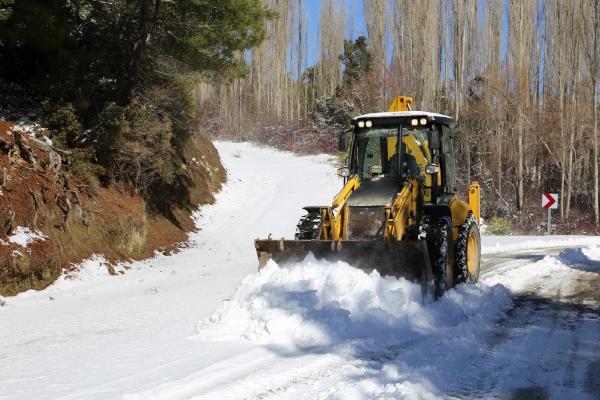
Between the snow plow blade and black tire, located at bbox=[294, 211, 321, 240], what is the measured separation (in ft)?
4.31

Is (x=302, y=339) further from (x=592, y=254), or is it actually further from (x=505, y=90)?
(x=505, y=90)

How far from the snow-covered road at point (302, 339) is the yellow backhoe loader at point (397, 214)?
31cm

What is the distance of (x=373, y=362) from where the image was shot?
16.9 ft

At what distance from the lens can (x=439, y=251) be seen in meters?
7.72

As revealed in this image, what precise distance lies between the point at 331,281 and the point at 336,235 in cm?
123

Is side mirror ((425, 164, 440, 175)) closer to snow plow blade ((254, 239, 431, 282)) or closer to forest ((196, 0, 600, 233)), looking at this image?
snow plow blade ((254, 239, 431, 282))

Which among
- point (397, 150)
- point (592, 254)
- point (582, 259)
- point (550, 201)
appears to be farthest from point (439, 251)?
point (550, 201)

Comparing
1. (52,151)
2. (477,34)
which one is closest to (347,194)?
(52,151)

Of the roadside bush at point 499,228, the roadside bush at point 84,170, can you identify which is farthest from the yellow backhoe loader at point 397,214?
the roadside bush at point 499,228

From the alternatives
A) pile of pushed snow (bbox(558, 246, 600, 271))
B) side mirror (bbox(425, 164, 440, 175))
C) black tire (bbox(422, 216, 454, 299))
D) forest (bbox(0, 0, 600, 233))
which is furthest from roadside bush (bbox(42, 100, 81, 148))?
pile of pushed snow (bbox(558, 246, 600, 271))

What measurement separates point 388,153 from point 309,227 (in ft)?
5.60

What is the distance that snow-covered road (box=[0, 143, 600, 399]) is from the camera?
458 centimetres

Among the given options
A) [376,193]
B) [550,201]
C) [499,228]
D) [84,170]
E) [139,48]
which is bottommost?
[499,228]

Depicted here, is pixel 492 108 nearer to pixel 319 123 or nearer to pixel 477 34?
pixel 477 34
